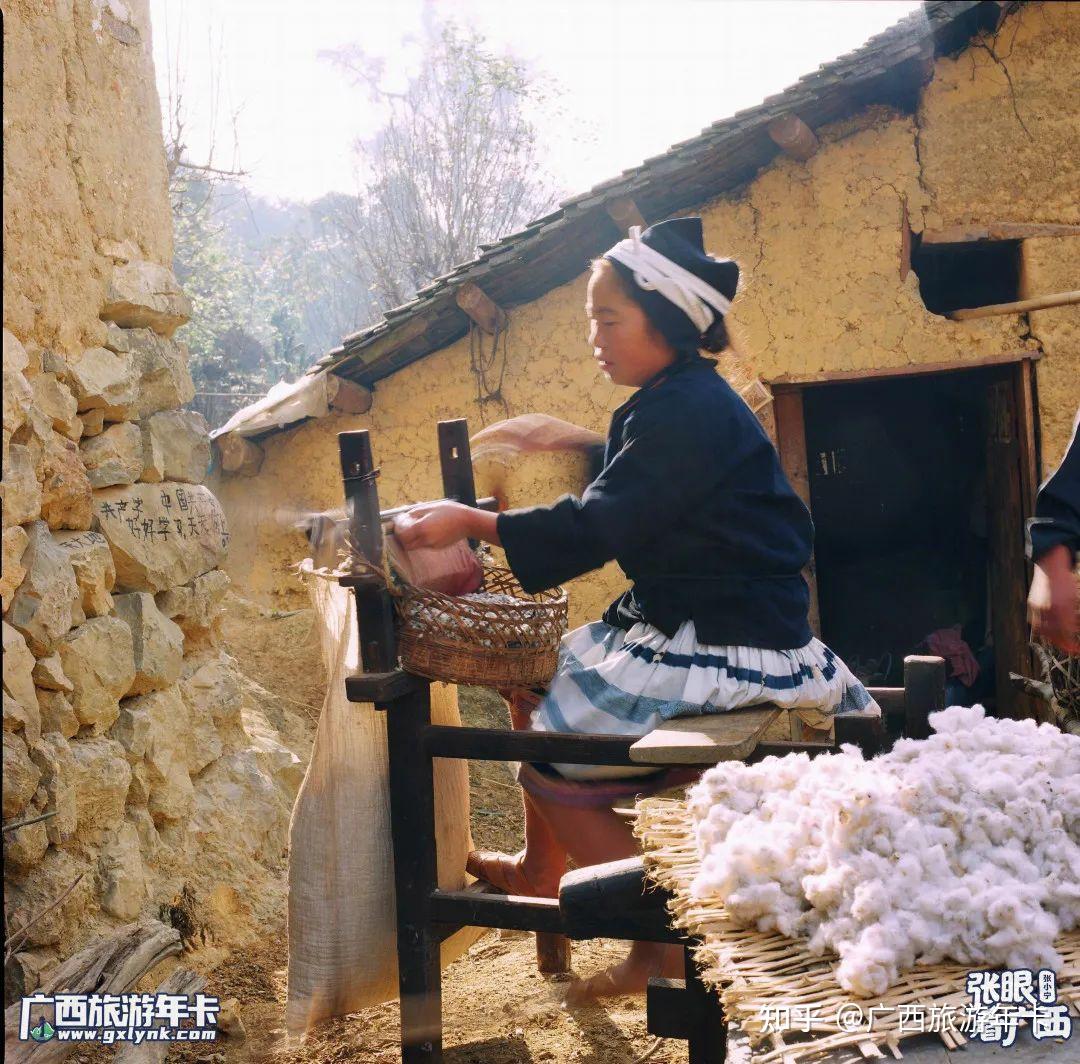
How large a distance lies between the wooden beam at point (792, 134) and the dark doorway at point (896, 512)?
2880mm

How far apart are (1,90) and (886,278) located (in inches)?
176

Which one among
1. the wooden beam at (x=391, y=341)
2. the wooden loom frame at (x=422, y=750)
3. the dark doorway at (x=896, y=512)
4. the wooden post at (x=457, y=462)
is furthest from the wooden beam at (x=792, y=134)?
the wooden loom frame at (x=422, y=750)

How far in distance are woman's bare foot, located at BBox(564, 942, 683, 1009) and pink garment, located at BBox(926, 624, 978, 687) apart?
4.85 meters

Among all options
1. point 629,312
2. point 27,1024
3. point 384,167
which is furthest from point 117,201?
point 384,167

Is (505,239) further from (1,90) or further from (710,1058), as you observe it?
(710,1058)

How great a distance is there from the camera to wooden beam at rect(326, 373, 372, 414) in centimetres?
598

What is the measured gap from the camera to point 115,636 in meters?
2.95

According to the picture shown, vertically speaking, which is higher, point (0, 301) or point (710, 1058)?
point (0, 301)

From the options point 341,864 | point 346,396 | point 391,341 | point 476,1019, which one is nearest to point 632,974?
point 476,1019

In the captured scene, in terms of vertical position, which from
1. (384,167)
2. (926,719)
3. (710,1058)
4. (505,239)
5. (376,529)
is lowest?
(710,1058)

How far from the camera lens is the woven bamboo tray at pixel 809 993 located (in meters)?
1.32

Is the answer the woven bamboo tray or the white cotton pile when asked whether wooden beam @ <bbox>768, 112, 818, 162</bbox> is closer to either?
the white cotton pile

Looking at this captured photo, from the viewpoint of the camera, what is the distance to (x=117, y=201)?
10.4 feet

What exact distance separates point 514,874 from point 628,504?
120 centimetres
